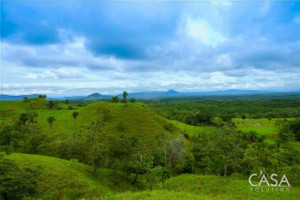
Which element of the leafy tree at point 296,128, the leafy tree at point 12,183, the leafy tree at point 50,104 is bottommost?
the leafy tree at point 296,128

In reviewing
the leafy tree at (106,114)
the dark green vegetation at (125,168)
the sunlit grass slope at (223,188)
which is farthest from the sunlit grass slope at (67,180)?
the leafy tree at (106,114)

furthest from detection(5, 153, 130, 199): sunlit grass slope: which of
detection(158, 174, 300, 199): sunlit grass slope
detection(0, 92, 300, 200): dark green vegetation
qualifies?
detection(158, 174, 300, 199): sunlit grass slope

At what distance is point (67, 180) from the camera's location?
25.0 m

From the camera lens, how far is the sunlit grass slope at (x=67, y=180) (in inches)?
918

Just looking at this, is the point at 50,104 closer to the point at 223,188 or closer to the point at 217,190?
the point at 217,190

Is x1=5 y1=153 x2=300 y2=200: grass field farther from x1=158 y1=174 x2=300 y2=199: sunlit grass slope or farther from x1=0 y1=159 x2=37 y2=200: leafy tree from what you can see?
x1=0 y1=159 x2=37 y2=200: leafy tree

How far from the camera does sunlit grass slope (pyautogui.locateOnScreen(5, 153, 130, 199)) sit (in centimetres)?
2333

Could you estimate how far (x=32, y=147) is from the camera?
41.3 metres

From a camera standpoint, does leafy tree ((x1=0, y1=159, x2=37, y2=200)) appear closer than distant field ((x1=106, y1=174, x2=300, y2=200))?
No

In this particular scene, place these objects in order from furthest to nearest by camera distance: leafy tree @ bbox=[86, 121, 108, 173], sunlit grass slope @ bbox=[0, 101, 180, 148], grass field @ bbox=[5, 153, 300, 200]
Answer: sunlit grass slope @ bbox=[0, 101, 180, 148] < leafy tree @ bbox=[86, 121, 108, 173] < grass field @ bbox=[5, 153, 300, 200]

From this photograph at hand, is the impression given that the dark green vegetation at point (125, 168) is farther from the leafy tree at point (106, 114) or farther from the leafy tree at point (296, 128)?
the leafy tree at point (296, 128)

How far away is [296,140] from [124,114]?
92.6 m

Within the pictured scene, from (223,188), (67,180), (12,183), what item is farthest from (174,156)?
(12,183)

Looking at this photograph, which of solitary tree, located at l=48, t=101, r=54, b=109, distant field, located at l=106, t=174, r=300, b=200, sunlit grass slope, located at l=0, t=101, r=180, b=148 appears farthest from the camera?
solitary tree, located at l=48, t=101, r=54, b=109
